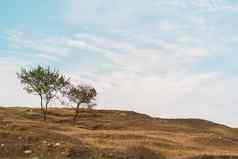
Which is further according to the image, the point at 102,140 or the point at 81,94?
the point at 81,94

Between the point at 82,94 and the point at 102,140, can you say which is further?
the point at 82,94

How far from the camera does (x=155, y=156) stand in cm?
3509

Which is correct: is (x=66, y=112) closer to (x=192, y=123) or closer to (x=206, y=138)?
(x=192, y=123)

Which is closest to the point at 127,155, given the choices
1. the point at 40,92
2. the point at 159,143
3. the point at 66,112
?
the point at 159,143

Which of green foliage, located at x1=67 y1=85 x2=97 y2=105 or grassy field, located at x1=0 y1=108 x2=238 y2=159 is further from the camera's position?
green foliage, located at x1=67 y1=85 x2=97 y2=105

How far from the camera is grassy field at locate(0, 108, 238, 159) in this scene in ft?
108

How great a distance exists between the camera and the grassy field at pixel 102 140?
3291cm

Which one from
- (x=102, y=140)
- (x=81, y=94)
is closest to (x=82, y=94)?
(x=81, y=94)

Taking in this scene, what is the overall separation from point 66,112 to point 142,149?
77.8m

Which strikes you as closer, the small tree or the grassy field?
the grassy field

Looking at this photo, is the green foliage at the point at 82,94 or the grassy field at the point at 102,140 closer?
the grassy field at the point at 102,140

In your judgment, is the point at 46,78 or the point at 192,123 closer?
the point at 46,78

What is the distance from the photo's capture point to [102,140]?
52.5 metres

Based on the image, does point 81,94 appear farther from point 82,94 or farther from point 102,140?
point 102,140
